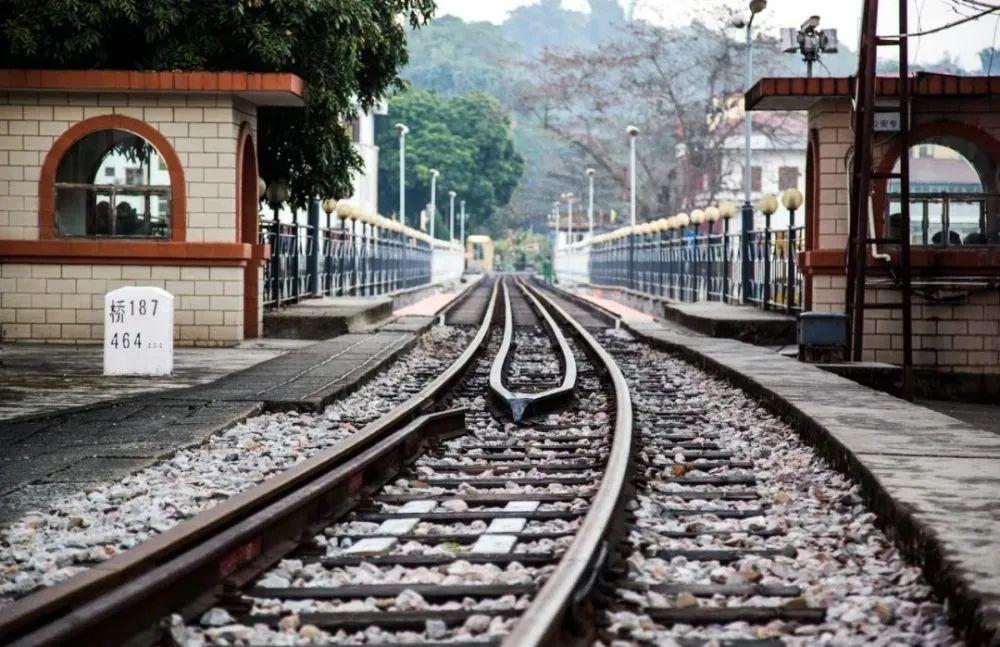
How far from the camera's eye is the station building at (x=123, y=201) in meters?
16.3

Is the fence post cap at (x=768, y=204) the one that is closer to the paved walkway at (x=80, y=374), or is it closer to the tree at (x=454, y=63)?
the paved walkway at (x=80, y=374)

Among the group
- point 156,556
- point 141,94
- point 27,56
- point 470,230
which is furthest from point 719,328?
point 470,230

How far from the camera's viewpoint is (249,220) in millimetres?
18547

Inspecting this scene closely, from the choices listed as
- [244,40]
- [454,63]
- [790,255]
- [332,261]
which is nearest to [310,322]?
[244,40]

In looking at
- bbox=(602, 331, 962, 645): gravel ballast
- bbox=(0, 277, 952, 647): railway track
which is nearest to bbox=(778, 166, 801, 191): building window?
bbox=(602, 331, 962, 645): gravel ballast

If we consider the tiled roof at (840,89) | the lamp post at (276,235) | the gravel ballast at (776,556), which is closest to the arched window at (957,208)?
the tiled roof at (840,89)

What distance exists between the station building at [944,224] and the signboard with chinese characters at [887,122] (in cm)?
44

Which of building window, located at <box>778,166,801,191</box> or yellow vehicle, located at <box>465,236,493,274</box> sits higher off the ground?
building window, located at <box>778,166,801,191</box>

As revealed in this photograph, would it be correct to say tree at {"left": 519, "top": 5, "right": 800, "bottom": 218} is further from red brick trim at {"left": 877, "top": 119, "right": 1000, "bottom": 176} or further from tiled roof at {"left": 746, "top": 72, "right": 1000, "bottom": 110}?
red brick trim at {"left": 877, "top": 119, "right": 1000, "bottom": 176}

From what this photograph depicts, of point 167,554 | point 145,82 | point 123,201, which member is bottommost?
→ point 167,554

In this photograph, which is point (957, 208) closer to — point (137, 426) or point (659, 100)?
point (137, 426)

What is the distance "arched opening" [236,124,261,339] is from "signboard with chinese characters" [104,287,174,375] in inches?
168

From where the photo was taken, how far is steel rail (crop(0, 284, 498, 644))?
4098mm

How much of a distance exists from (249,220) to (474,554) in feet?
44.4
